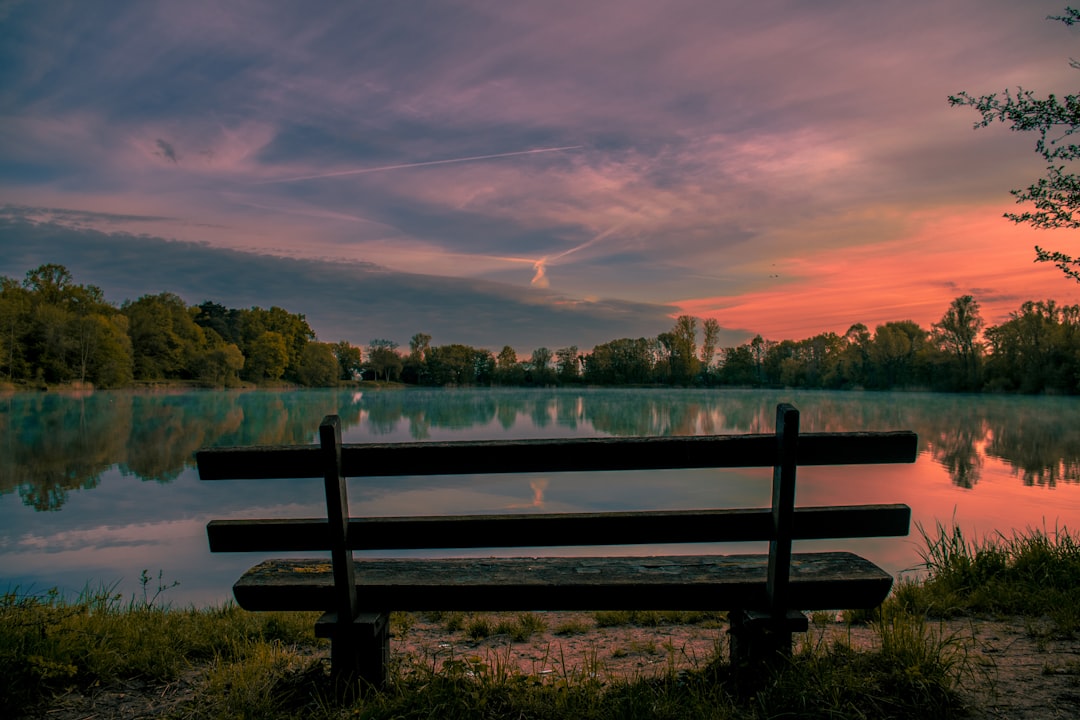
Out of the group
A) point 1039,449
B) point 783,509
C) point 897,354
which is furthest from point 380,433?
point 897,354

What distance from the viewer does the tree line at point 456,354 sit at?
7019 centimetres

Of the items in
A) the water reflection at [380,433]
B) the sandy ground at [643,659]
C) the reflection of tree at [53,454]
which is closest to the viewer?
the sandy ground at [643,659]

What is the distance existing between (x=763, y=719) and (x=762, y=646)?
0.33 m

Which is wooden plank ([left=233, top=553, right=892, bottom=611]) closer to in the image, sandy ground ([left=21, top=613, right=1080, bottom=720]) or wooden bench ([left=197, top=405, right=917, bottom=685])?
wooden bench ([left=197, top=405, right=917, bottom=685])

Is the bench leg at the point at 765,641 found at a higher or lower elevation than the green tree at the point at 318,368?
lower

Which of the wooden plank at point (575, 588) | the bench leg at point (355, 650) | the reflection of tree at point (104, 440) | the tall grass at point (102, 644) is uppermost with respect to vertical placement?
the wooden plank at point (575, 588)

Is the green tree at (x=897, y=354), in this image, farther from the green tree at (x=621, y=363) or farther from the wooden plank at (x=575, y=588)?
the wooden plank at (x=575, y=588)

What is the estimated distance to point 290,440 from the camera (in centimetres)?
2877

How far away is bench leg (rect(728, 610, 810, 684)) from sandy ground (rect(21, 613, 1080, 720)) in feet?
1.43

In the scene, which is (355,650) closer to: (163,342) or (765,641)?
(765,641)

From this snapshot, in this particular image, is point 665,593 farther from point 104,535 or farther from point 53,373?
point 53,373

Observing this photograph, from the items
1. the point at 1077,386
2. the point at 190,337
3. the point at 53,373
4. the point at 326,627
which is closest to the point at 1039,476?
the point at 326,627

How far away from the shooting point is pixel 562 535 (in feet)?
9.57

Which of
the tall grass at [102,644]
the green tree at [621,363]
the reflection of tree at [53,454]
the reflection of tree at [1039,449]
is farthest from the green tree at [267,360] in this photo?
the tall grass at [102,644]
